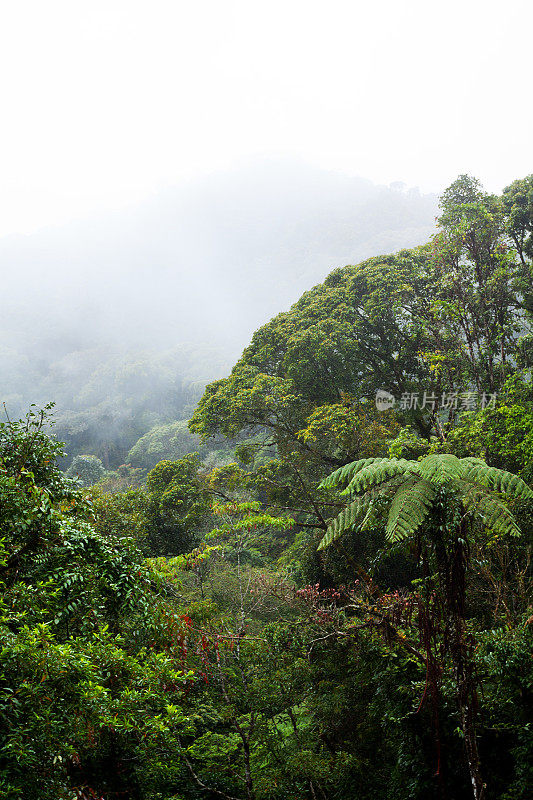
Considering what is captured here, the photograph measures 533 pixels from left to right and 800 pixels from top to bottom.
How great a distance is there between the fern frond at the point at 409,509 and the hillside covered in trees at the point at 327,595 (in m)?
0.02

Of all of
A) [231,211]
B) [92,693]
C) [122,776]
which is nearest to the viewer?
[92,693]

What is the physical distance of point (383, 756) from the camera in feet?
18.7

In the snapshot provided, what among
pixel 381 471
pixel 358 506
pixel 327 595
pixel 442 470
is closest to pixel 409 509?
pixel 442 470

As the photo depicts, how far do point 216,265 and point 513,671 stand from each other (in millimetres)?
155541

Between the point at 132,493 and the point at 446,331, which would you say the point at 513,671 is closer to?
the point at 446,331

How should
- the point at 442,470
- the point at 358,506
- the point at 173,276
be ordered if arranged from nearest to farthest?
the point at 442,470 → the point at 358,506 → the point at 173,276

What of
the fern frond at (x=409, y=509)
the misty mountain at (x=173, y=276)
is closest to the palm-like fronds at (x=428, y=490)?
the fern frond at (x=409, y=509)

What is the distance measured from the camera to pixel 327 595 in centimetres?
779

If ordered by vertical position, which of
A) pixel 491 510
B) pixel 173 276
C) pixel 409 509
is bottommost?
pixel 491 510

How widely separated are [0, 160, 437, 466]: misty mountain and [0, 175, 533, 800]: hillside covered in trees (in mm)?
51767

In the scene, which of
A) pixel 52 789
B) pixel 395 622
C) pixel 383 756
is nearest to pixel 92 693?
pixel 52 789

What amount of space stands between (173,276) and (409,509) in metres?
152

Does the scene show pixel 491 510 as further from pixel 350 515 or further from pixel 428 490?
pixel 350 515

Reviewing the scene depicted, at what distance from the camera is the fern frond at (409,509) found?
3.32 metres
